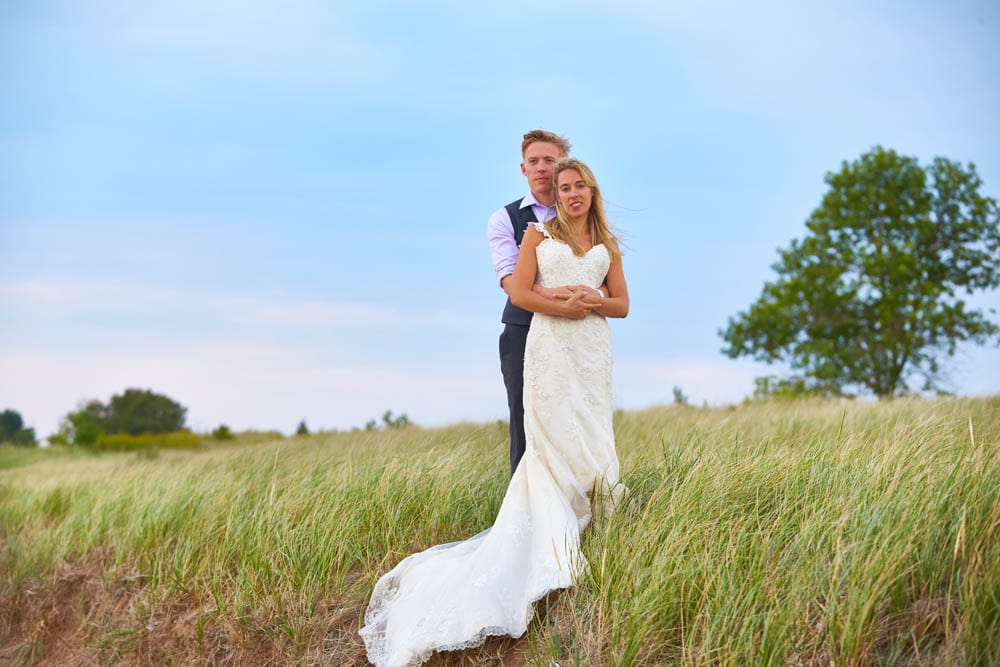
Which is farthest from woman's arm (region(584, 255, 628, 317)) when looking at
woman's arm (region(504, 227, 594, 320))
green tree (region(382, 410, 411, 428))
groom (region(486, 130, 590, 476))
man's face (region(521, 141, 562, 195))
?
green tree (region(382, 410, 411, 428))

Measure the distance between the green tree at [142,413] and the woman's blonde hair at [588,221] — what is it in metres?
24.6

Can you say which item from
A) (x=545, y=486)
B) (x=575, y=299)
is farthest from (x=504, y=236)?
(x=545, y=486)

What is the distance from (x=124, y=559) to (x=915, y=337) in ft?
67.7

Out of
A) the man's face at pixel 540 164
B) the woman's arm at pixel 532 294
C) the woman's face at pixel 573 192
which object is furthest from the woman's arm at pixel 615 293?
the man's face at pixel 540 164

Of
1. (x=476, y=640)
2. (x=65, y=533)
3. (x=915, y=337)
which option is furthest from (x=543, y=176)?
(x=915, y=337)

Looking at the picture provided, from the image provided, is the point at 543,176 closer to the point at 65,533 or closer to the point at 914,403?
the point at 65,533

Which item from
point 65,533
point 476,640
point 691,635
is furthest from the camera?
point 65,533

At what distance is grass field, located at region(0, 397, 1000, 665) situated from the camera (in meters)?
4.57

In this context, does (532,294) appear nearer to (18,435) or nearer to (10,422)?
(18,435)

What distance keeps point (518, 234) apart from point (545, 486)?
7.26 ft

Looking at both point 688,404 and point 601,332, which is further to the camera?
point 688,404

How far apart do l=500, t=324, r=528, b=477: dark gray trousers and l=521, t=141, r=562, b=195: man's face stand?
116cm

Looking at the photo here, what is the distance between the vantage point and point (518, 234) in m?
6.99

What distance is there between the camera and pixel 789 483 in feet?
19.6
